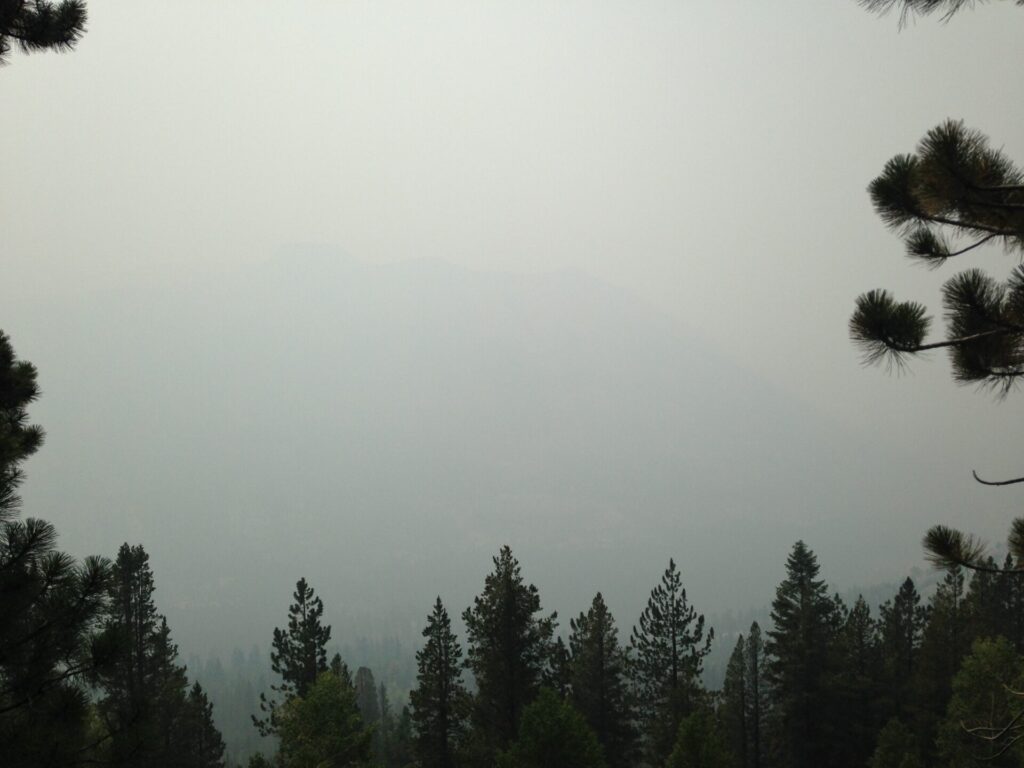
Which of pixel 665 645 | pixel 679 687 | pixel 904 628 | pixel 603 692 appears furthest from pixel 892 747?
pixel 904 628

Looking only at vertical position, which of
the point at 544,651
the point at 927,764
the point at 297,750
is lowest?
the point at 927,764

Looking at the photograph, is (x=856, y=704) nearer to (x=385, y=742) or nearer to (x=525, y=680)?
(x=525, y=680)

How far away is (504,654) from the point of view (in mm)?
25391

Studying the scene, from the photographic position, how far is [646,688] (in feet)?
114

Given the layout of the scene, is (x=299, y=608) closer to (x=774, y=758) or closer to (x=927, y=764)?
(x=774, y=758)

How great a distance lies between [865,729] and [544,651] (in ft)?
49.5

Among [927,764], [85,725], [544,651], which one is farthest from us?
[927,764]

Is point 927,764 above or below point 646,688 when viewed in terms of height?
below

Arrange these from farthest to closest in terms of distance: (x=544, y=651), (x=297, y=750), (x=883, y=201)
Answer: (x=544, y=651) → (x=297, y=750) → (x=883, y=201)

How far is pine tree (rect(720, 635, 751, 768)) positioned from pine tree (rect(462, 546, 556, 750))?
1451 cm

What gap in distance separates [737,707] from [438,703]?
1737 cm

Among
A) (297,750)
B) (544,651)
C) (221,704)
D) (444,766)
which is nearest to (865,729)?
(544,651)

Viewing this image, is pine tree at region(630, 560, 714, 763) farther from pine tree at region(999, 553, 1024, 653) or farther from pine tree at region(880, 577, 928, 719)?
pine tree at region(999, 553, 1024, 653)

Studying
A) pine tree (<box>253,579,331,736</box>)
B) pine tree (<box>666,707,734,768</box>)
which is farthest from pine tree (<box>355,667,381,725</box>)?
pine tree (<box>666,707,734,768</box>)
